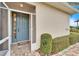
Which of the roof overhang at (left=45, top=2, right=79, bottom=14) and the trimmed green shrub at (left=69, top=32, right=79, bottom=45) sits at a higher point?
the roof overhang at (left=45, top=2, right=79, bottom=14)

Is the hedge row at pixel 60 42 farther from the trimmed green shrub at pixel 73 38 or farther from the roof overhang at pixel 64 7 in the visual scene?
the roof overhang at pixel 64 7

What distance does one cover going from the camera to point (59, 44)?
21.2ft

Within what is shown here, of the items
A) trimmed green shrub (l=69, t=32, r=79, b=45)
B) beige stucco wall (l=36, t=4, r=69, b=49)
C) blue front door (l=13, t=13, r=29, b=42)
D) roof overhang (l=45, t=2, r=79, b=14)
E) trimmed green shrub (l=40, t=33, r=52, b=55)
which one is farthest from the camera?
blue front door (l=13, t=13, r=29, b=42)

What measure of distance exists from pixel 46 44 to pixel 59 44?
729 mm

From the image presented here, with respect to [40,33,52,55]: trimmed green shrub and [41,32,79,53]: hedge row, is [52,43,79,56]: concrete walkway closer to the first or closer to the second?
[41,32,79,53]: hedge row

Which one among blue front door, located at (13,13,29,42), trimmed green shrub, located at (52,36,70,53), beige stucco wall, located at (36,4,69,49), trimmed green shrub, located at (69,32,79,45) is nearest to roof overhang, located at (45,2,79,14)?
beige stucco wall, located at (36,4,69,49)

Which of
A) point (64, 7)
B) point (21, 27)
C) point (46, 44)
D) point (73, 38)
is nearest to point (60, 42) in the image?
point (46, 44)

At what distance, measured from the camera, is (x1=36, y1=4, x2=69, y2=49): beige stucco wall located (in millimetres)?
6334

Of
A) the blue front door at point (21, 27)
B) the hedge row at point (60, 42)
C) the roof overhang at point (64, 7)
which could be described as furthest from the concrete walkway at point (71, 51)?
the blue front door at point (21, 27)

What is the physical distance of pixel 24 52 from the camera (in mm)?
6105

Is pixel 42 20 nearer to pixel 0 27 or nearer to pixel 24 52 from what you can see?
pixel 24 52

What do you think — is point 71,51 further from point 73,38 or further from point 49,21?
point 49,21

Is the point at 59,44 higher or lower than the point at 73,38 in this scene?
lower

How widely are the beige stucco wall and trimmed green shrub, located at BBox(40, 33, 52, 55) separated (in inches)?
13.3
